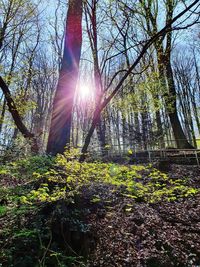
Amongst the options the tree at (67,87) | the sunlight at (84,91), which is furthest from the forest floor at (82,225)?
the sunlight at (84,91)

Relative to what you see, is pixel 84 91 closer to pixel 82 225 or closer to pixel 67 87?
pixel 67 87

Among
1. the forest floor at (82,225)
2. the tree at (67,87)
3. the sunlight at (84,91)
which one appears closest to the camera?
the forest floor at (82,225)

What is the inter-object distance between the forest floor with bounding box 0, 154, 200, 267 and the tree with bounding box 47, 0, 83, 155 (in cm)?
97

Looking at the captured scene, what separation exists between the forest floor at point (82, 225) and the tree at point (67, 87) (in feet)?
3.17

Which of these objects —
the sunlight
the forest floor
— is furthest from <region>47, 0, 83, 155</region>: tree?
the sunlight

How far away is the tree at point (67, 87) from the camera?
4.23m

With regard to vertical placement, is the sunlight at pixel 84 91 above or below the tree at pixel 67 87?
above

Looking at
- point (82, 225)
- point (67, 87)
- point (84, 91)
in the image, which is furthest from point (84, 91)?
point (82, 225)

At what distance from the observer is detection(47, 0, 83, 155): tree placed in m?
4.23

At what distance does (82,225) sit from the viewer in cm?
363

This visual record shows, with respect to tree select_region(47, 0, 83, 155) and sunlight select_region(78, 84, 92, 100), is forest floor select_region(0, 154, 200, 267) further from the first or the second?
sunlight select_region(78, 84, 92, 100)

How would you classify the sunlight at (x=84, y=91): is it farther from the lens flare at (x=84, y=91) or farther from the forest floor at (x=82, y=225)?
the forest floor at (x=82, y=225)

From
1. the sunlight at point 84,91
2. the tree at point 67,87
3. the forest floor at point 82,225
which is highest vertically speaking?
the sunlight at point 84,91

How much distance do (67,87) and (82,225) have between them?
2.73 meters
